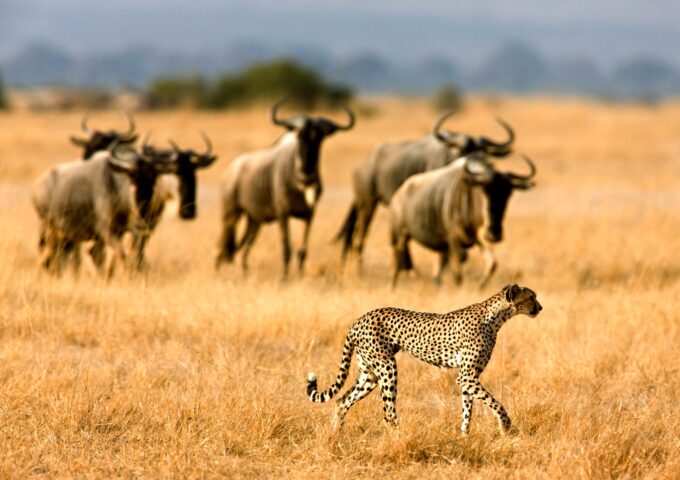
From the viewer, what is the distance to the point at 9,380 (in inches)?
260

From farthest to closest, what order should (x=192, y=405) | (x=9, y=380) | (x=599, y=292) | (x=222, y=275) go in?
1. (x=222, y=275)
2. (x=599, y=292)
3. (x=9, y=380)
4. (x=192, y=405)

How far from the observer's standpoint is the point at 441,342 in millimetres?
5660

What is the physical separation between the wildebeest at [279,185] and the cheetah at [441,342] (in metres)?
6.12

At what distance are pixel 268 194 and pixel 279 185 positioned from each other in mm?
303

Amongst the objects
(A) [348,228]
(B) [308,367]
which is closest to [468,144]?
(A) [348,228]

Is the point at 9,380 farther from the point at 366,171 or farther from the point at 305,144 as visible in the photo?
the point at 366,171

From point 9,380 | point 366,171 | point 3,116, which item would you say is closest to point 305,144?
point 366,171

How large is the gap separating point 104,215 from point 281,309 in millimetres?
2977

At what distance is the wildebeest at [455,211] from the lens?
414 inches

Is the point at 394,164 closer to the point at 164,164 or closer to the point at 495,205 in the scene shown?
the point at 495,205

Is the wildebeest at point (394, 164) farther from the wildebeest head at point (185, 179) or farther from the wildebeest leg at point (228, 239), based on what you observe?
the wildebeest head at point (185, 179)

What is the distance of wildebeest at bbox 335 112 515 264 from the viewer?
12391 millimetres

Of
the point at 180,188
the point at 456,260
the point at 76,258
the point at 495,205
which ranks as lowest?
the point at 76,258

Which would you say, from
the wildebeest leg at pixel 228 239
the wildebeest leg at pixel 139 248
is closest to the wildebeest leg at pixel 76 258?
the wildebeest leg at pixel 139 248
